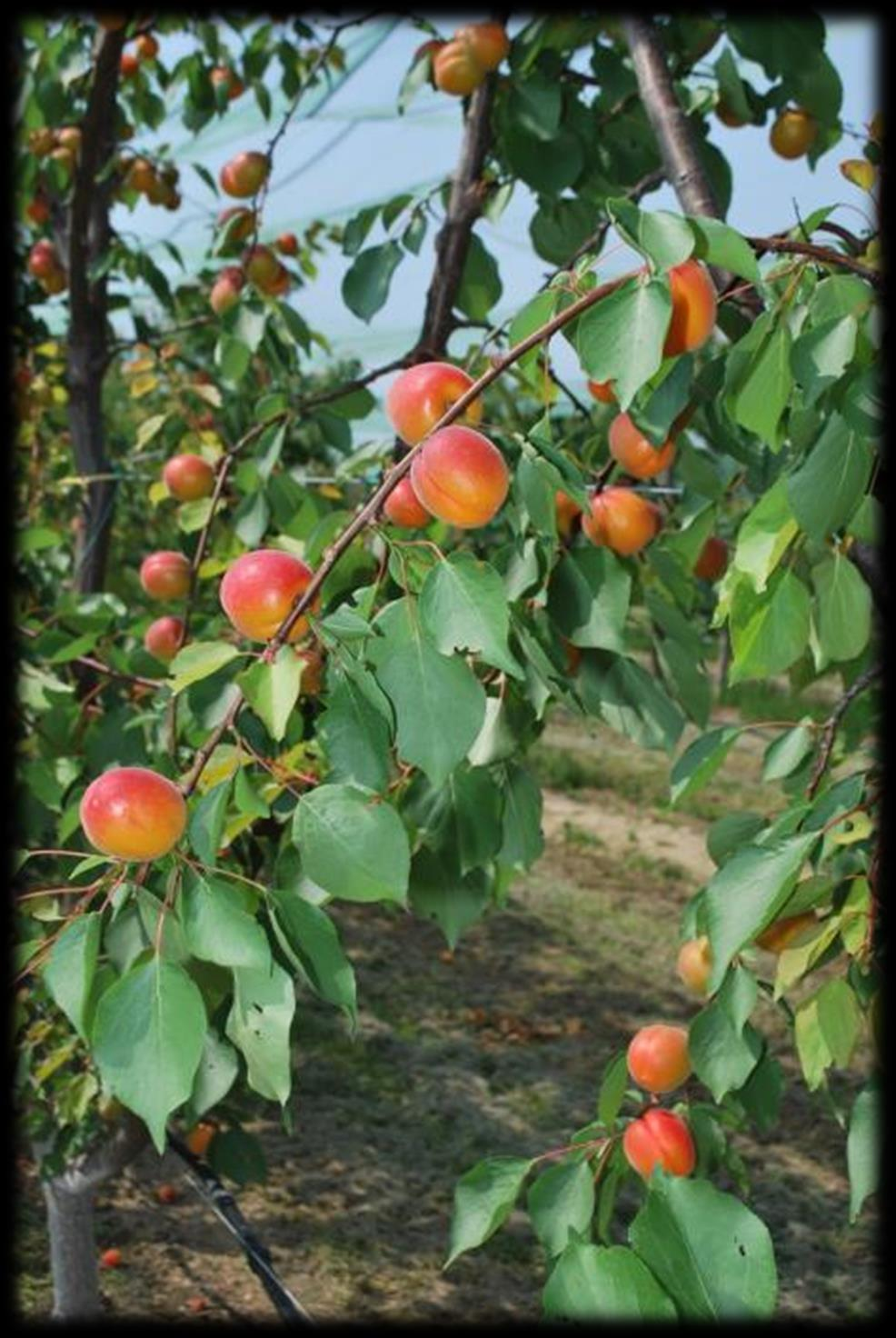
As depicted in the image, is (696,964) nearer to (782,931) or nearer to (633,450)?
(782,931)

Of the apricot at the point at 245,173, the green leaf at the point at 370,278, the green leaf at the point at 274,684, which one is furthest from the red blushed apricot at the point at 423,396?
the apricot at the point at 245,173

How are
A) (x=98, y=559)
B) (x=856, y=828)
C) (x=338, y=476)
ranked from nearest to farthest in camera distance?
1. (x=856, y=828)
2. (x=338, y=476)
3. (x=98, y=559)

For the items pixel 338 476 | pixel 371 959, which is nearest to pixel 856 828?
Result: pixel 338 476

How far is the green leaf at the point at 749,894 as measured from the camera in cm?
79

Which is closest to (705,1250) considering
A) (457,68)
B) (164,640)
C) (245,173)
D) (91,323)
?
(164,640)

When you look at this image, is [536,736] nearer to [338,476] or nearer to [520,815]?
[520,815]

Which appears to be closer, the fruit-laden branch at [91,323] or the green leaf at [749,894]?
the green leaf at [749,894]

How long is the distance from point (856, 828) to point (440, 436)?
0.35m

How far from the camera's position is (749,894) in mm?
798

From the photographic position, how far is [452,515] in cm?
77

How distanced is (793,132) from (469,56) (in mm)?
388

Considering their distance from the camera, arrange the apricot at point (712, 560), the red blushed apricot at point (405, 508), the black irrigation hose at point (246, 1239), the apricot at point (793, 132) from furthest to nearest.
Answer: the apricot at point (793, 132)
the apricot at point (712, 560)
the black irrigation hose at point (246, 1239)
the red blushed apricot at point (405, 508)

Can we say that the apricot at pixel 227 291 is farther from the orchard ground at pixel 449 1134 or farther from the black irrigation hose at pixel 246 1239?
the orchard ground at pixel 449 1134

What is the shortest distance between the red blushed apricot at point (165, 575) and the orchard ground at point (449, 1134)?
0.96 metres
